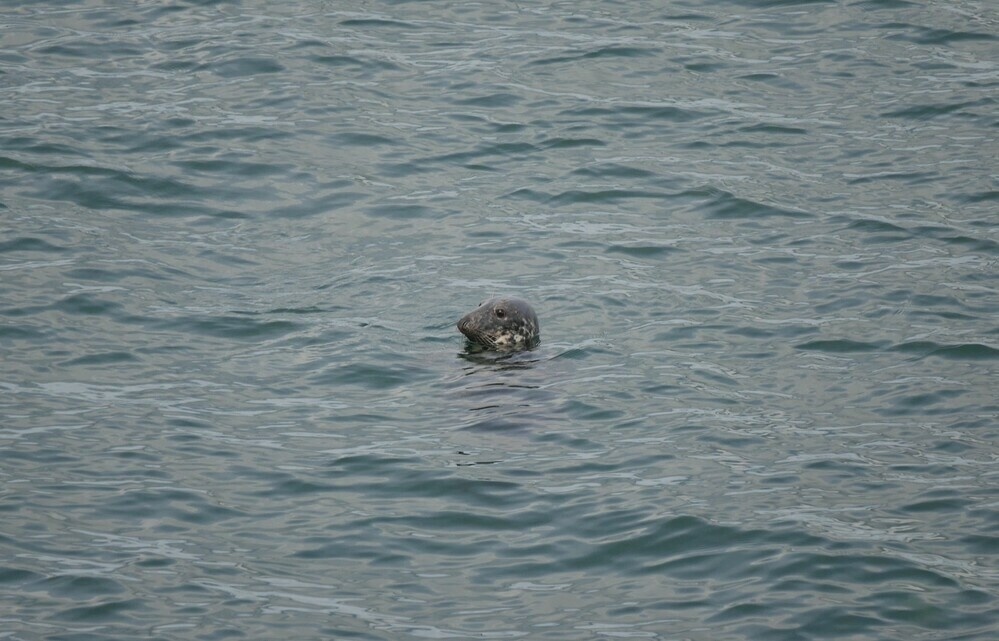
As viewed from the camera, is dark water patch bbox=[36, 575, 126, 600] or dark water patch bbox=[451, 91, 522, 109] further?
dark water patch bbox=[451, 91, 522, 109]

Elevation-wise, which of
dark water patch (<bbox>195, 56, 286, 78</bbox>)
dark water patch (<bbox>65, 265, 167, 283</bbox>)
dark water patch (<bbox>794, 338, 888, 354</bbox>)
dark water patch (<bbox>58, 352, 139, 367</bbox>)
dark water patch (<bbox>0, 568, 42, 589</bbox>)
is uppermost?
dark water patch (<bbox>195, 56, 286, 78</bbox>)

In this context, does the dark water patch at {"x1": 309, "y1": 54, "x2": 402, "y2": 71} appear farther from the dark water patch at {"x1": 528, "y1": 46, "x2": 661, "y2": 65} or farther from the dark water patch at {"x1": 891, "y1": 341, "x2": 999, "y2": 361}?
the dark water patch at {"x1": 891, "y1": 341, "x2": 999, "y2": 361}

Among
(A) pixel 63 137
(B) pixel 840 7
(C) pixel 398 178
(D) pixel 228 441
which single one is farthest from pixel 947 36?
(D) pixel 228 441

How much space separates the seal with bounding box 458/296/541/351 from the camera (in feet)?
40.4

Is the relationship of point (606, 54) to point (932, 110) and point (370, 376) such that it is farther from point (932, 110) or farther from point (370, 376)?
point (370, 376)

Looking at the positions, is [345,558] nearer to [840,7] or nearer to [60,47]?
[60,47]

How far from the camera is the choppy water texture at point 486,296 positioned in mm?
8438

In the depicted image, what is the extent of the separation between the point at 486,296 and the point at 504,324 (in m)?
1.36

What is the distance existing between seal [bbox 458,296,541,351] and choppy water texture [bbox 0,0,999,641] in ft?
0.70

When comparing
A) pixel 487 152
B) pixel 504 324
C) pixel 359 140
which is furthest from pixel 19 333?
pixel 487 152

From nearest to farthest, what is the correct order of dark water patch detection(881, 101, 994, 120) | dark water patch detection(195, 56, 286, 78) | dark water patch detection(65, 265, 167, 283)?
dark water patch detection(65, 265, 167, 283) → dark water patch detection(881, 101, 994, 120) → dark water patch detection(195, 56, 286, 78)

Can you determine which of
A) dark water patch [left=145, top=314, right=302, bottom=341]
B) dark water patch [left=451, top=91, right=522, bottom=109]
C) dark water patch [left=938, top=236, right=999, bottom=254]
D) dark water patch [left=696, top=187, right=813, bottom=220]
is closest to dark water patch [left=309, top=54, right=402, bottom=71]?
dark water patch [left=451, top=91, right=522, bottom=109]

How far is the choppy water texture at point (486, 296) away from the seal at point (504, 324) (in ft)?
0.70

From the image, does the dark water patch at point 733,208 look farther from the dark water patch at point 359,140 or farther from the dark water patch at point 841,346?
the dark water patch at point 359,140
